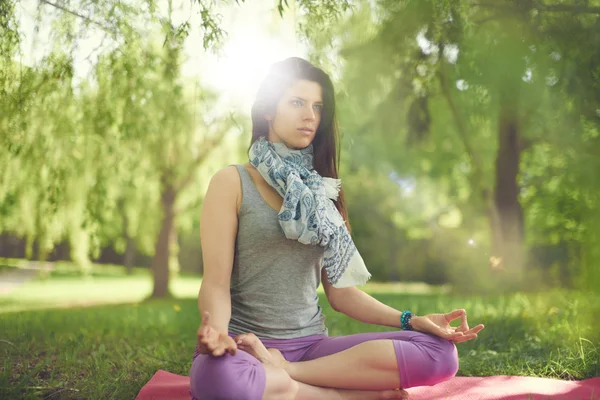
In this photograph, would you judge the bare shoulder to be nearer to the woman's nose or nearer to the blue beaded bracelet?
the woman's nose

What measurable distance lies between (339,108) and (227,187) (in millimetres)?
3890

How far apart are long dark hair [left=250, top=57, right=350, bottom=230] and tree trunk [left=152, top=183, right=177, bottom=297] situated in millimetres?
7517

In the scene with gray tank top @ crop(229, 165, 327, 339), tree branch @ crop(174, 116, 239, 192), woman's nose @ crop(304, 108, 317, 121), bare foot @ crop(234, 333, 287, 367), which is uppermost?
tree branch @ crop(174, 116, 239, 192)

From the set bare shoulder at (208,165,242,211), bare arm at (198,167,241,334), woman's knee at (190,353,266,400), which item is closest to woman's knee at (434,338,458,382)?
woman's knee at (190,353,266,400)

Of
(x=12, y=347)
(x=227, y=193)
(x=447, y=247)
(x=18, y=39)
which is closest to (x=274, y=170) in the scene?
(x=227, y=193)

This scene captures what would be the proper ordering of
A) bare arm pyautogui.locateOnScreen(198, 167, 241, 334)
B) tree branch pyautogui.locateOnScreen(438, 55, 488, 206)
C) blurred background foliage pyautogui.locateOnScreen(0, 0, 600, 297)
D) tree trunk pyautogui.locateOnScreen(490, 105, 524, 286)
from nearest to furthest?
bare arm pyautogui.locateOnScreen(198, 167, 241, 334) < blurred background foliage pyautogui.locateOnScreen(0, 0, 600, 297) < tree branch pyautogui.locateOnScreen(438, 55, 488, 206) < tree trunk pyautogui.locateOnScreen(490, 105, 524, 286)

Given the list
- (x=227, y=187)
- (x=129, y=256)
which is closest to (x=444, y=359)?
(x=227, y=187)

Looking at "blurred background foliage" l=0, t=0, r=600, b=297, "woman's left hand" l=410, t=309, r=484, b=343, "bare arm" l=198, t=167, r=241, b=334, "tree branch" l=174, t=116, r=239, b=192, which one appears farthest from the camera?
"tree branch" l=174, t=116, r=239, b=192

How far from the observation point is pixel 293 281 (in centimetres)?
241

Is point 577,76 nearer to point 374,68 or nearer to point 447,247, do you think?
point 374,68

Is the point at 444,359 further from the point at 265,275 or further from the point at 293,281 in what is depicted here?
the point at 265,275

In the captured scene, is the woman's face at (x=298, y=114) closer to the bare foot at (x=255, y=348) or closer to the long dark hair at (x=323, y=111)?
the long dark hair at (x=323, y=111)

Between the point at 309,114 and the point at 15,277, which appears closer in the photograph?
the point at 309,114

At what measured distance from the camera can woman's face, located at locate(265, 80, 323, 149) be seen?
8.25 ft
